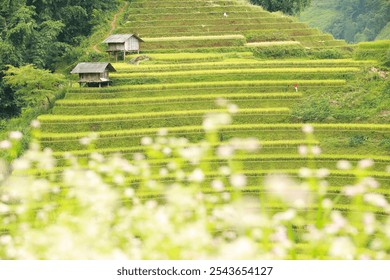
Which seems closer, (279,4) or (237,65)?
(237,65)

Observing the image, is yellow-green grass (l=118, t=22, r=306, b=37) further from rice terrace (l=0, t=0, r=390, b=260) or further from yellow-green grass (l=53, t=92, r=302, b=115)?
yellow-green grass (l=53, t=92, r=302, b=115)

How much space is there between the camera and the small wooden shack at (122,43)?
31155 mm

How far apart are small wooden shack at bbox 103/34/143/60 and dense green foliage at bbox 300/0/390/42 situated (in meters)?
41.7

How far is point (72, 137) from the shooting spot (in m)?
22.4

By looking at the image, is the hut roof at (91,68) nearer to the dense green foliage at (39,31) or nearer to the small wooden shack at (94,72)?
the small wooden shack at (94,72)

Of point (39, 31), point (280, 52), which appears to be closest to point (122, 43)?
point (39, 31)

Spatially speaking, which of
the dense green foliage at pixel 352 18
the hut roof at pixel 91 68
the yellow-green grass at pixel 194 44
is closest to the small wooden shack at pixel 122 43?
the yellow-green grass at pixel 194 44

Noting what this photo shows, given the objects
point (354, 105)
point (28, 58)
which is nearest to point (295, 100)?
point (354, 105)

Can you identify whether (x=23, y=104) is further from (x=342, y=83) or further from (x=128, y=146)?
(x=342, y=83)

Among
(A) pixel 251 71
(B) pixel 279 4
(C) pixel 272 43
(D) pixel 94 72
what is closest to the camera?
(D) pixel 94 72

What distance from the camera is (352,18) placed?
76312mm

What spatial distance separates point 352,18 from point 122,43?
53661 millimetres

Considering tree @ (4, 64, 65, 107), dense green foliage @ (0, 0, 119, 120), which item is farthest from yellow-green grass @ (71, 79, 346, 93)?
dense green foliage @ (0, 0, 119, 120)

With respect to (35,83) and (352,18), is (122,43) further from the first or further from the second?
(352,18)
